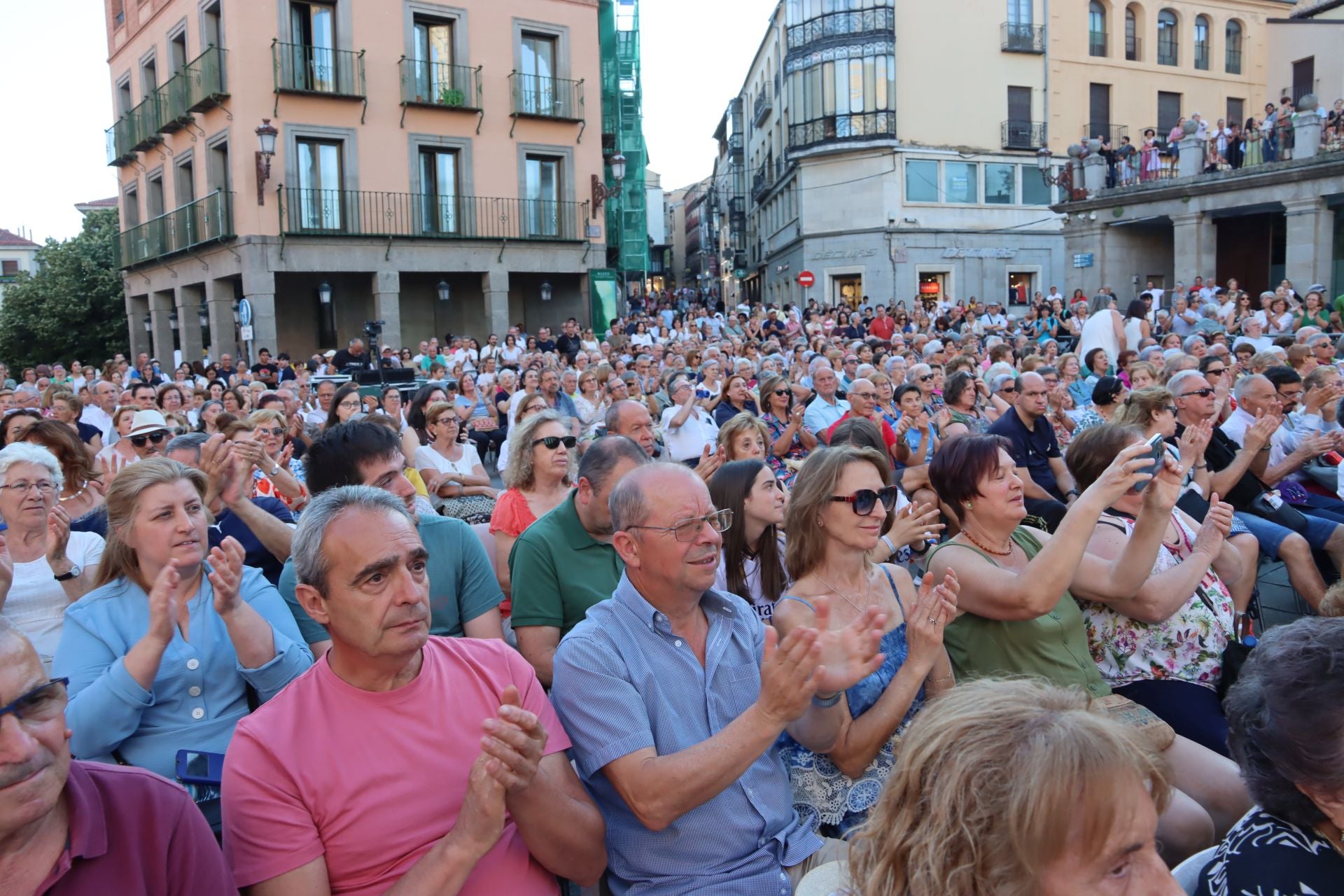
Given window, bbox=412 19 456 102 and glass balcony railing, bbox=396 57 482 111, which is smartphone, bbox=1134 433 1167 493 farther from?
window, bbox=412 19 456 102

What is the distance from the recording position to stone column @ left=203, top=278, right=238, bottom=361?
23.6m

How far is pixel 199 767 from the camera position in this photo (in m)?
2.68

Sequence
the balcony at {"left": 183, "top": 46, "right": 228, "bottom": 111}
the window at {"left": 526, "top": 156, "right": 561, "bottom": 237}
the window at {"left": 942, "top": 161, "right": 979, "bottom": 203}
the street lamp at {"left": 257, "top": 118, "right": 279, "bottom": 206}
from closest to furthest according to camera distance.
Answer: the street lamp at {"left": 257, "top": 118, "right": 279, "bottom": 206}, the balcony at {"left": 183, "top": 46, "right": 228, "bottom": 111}, the window at {"left": 526, "top": 156, "right": 561, "bottom": 237}, the window at {"left": 942, "top": 161, "right": 979, "bottom": 203}

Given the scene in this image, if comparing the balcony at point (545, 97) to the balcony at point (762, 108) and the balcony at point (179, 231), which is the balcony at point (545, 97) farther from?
the balcony at point (762, 108)

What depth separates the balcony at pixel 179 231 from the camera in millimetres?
22328

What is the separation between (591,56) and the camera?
25.3 m

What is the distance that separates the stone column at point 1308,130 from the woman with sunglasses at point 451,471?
20.7 meters

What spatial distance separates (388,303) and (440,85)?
18.0 ft

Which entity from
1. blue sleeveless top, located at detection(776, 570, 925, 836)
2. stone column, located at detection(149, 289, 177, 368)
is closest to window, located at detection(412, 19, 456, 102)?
stone column, located at detection(149, 289, 177, 368)

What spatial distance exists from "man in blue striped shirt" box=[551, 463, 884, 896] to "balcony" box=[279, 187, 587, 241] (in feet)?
70.5

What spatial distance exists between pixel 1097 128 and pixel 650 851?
40128mm

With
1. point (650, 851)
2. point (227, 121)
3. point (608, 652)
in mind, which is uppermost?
point (227, 121)

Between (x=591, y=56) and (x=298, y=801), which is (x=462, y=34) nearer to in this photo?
(x=591, y=56)

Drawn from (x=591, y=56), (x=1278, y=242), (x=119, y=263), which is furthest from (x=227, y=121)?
(x=1278, y=242)
